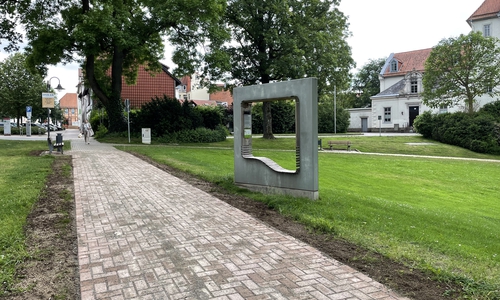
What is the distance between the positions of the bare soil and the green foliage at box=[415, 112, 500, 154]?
94.2 feet

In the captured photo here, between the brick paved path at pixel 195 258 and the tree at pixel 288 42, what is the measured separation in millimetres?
21877

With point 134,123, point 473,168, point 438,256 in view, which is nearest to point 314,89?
point 438,256

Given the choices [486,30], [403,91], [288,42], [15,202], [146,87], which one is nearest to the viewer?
[15,202]

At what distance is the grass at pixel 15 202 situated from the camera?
15.0 ft

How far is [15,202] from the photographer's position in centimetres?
747

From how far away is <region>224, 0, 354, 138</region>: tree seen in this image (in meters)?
28.0

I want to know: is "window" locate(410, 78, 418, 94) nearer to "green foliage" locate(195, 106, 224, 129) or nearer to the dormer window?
the dormer window

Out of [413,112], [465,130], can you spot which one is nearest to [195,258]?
[465,130]

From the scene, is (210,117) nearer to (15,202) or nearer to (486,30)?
(15,202)

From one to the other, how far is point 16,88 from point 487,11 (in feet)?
213

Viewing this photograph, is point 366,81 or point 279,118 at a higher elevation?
point 366,81

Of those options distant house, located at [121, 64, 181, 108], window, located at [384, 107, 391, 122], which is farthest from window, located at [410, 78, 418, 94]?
distant house, located at [121, 64, 181, 108]

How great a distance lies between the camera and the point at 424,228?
6820 millimetres

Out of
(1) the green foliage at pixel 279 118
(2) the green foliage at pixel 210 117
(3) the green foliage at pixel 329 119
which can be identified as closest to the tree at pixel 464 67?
(3) the green foliage at pixel 329 119
